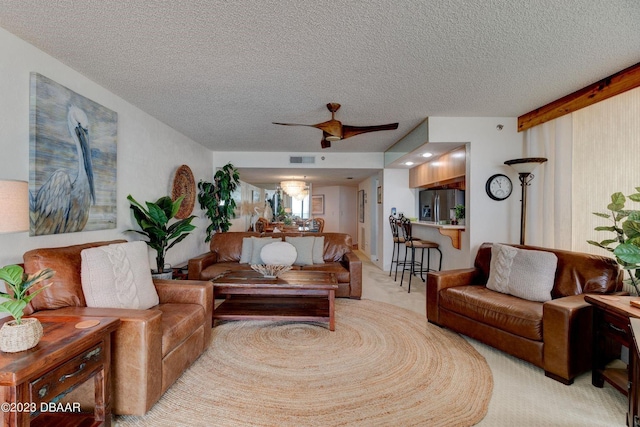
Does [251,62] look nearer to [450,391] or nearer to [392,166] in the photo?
[450,391]

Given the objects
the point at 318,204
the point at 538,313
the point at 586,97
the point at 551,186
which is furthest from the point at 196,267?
the point at 318,204

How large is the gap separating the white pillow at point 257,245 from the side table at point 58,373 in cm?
253

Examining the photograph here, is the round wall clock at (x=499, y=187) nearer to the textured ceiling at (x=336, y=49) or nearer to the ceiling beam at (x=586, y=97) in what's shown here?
the ceiling beam at (x=586, y=97)

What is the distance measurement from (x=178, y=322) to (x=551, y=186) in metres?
3.94

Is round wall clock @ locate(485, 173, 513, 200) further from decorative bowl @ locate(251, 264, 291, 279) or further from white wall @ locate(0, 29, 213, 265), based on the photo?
white wall @ locate(0, 29, 213, 265)

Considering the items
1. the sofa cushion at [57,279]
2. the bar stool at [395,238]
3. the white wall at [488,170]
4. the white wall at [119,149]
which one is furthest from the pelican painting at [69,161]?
the bar stool at [395,238]

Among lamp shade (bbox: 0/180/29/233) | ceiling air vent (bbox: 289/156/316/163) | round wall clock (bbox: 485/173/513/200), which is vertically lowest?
lamp shade (bbox: 0/180/29/233)

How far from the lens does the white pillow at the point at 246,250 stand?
4281mm

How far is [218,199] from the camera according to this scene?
546 cm

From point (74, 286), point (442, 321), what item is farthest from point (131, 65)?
point (442, 321)

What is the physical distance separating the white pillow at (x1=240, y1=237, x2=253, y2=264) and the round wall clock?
3239 mm

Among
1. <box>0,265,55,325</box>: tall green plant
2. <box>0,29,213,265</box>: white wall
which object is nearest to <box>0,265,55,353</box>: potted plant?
<box>0,265,55,325</box>: tall green plant

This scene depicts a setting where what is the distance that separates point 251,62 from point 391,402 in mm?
2596

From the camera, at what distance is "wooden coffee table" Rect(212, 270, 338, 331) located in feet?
9.60
